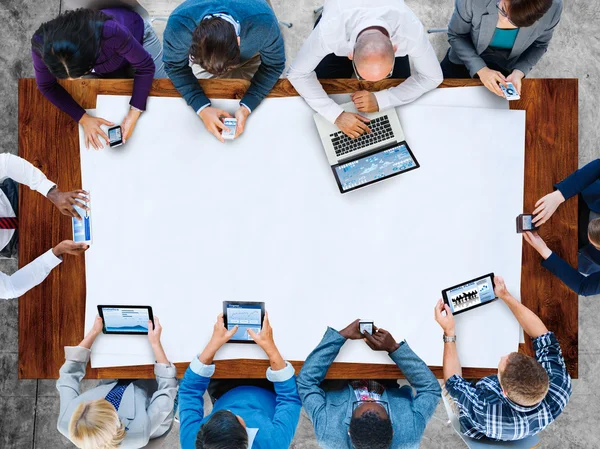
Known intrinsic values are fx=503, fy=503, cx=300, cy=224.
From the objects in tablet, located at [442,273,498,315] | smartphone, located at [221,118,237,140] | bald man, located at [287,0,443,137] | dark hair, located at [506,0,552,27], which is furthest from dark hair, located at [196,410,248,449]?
dark hair, located at [506,0,552,27]

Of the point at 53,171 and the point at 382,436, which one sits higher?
the point at 53,171

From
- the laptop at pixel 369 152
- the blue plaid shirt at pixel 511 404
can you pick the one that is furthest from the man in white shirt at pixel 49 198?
the blue plaid shirt at pixel 511 404

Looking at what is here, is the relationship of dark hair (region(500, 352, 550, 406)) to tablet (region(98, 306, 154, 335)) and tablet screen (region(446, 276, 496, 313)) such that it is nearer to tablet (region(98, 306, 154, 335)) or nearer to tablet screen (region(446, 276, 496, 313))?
tablet screen (region(446, 276, 496, 313))

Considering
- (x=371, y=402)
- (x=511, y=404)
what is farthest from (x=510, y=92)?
(x=371, y=402)

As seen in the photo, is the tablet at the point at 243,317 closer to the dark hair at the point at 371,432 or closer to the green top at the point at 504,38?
the dark hair at the point at 371,432

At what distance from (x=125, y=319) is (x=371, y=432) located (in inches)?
37.8

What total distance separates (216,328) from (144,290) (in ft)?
1.02

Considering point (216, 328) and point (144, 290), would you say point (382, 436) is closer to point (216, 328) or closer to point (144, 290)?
point (216, 328)

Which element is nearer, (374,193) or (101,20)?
(101,20)

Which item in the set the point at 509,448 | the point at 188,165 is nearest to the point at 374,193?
the point at 188,165

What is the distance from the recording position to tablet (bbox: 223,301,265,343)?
1840 mm

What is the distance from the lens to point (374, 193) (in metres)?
1.88

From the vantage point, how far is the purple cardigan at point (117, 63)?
173 centimetres

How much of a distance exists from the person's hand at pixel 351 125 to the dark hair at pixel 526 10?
61cm
